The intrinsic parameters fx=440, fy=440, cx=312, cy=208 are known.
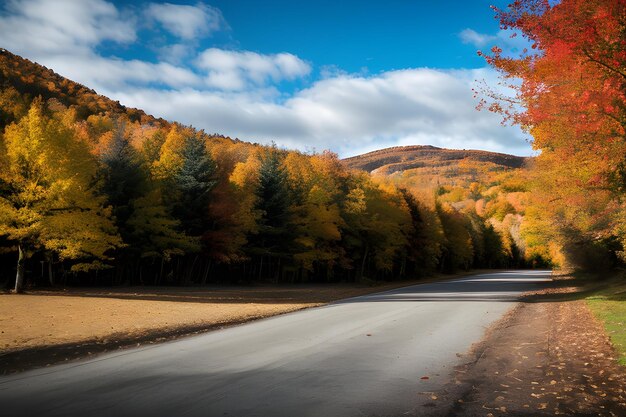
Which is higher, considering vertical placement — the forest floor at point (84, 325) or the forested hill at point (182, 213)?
the forested hill at point (182, 213)

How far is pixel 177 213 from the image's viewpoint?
3822 centimetres

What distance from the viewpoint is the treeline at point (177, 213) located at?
931 inches

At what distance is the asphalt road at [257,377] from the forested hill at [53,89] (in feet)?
257

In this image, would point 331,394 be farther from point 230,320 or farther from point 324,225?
point 324,225

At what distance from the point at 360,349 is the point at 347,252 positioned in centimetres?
4285

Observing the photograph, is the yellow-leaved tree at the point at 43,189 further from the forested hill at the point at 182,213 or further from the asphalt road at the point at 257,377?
the asphalt road at the point at 257,377

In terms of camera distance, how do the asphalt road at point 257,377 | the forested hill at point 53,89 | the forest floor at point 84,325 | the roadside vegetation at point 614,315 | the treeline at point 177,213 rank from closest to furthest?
1. the asphalt road at point 257,377
2. the forest floor at point 84,325
3. the roadside vegetation at point 614,315
4. the treeline at point 177,213
5. the forested hill at point 53,89

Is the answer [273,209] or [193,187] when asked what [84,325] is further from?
[273,209]

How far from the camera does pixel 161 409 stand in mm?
5676

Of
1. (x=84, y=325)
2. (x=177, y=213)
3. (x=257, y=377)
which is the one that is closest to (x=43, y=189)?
(x=84, y=325)

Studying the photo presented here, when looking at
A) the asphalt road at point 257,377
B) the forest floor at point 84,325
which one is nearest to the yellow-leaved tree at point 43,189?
the forest floor at point 84,325

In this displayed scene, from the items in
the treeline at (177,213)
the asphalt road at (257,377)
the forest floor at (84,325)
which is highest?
the treeline at (177,213)

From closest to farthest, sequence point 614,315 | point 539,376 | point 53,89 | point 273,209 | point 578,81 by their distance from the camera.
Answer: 1. point 539,376
2. point 578,81
3. point 614,315
4. point 273,209
5. point 53,89

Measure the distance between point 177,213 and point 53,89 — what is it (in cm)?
7237
